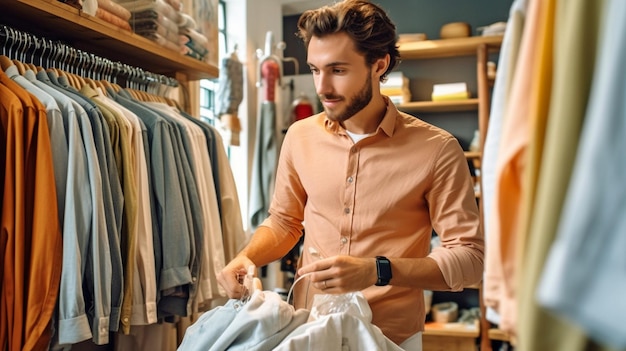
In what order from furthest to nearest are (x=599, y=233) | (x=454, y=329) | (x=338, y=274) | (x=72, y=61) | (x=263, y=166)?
(x=263, y=166)
(x=454, y=329)
(x=72, y=61)
(x=338, y=274)
(x=599, y=233)

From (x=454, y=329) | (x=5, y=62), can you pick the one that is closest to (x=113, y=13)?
(x=5, y=62)

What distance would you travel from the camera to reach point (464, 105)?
3586mm

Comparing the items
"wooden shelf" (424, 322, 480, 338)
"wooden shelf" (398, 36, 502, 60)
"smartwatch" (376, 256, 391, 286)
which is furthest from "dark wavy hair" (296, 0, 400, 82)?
"wooden shelf" (424, 322, 480, 338)

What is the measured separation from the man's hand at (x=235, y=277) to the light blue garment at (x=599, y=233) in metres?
0.93

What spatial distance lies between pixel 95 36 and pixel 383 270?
1.21 m

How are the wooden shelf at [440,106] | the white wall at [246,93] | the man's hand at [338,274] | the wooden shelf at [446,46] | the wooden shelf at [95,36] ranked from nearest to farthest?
the man's hand at [338,274], the wooden shelf at [95,36], the wooden shelf at [446,46], the wooden shelf at [440,106], the white wall at [246,93]

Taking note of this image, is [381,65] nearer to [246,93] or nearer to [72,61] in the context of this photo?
[72,61]

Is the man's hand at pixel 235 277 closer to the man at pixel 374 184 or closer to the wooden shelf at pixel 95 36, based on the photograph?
the man at pixel 374 184

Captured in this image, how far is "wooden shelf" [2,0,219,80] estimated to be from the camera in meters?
1.50

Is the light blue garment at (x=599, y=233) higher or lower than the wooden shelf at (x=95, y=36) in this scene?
lower

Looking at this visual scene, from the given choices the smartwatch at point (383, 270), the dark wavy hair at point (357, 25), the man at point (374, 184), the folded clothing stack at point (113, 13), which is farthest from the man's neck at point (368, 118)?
the folded clothing stack at point (113, 13)

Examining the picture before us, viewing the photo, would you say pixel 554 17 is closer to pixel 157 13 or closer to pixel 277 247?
pixel 277 247

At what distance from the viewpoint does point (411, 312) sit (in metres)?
1.43

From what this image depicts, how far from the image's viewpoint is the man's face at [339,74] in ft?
4.78
